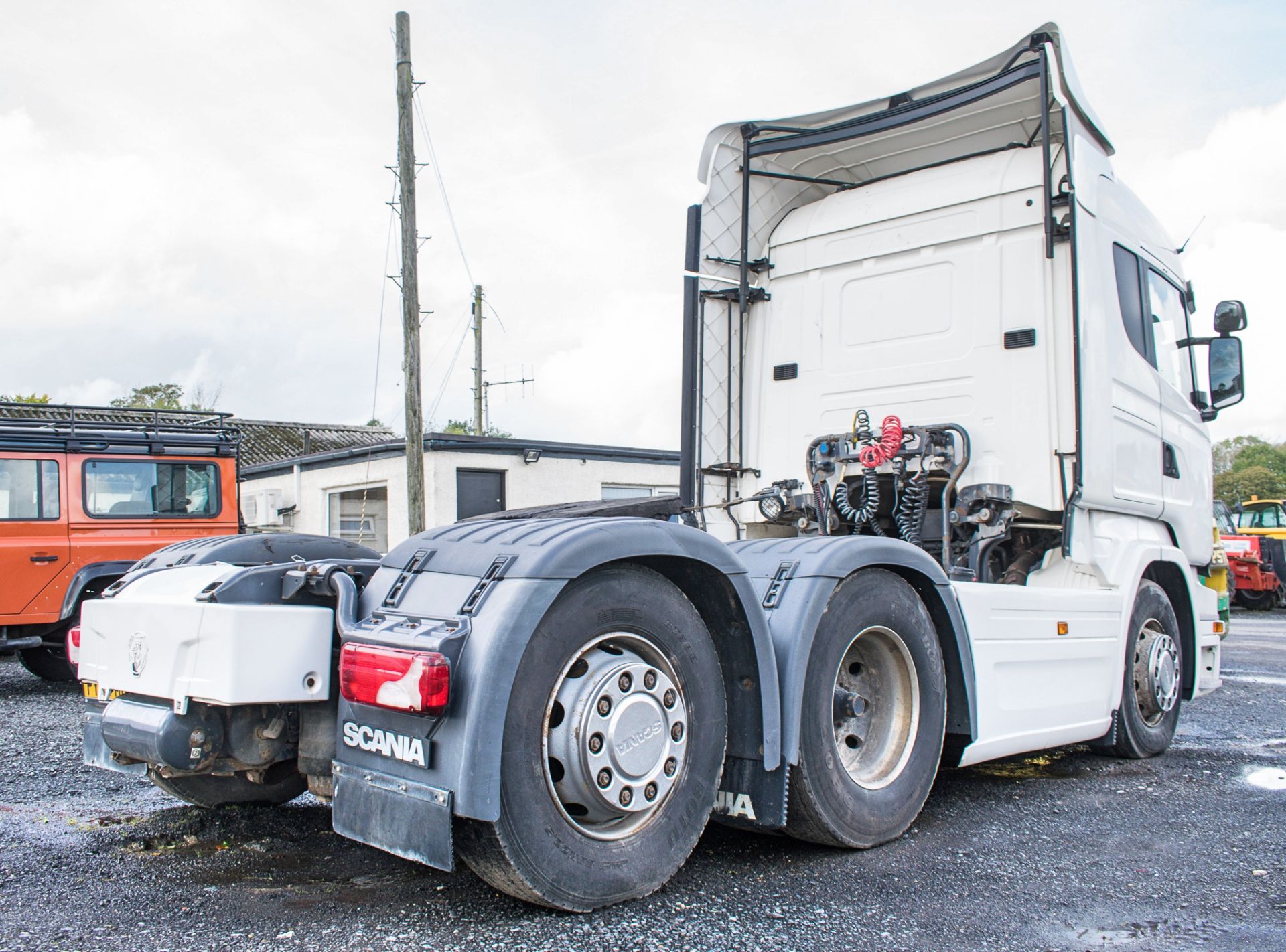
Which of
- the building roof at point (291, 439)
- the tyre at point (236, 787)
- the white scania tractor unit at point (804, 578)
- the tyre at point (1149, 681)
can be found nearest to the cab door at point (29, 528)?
the tyre at point (236, 787)

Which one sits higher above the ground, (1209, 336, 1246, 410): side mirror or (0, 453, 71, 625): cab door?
(1209, 336, 1246, 410): side mirror

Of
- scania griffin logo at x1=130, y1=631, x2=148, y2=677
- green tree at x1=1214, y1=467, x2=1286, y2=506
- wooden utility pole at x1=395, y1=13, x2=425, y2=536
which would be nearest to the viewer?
scania griffin logo at x1=130, y1=631, x2=148, y2=677

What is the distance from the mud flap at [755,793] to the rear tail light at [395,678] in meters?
1.12

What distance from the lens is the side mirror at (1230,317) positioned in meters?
6.32

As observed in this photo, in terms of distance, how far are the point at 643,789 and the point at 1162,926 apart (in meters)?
1.54

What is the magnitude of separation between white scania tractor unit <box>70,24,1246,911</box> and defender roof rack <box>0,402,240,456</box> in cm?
626

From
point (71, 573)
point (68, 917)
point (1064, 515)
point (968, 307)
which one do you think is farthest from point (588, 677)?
point (71, 573)

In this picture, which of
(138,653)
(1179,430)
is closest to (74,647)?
(138,653)

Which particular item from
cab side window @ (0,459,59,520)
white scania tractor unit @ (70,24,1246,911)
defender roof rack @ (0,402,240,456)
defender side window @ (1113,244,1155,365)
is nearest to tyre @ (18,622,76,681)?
cab side window @ (0,459,59,520)

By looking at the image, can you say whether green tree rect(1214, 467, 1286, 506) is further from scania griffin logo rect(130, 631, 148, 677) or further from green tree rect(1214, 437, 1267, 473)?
scania griffin logo rect(130, 631, 148, 677)

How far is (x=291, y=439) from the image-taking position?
3189 cm

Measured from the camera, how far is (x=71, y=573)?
912 cm

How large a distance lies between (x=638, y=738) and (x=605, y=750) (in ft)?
0.38

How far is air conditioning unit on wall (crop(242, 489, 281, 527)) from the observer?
2266cm
